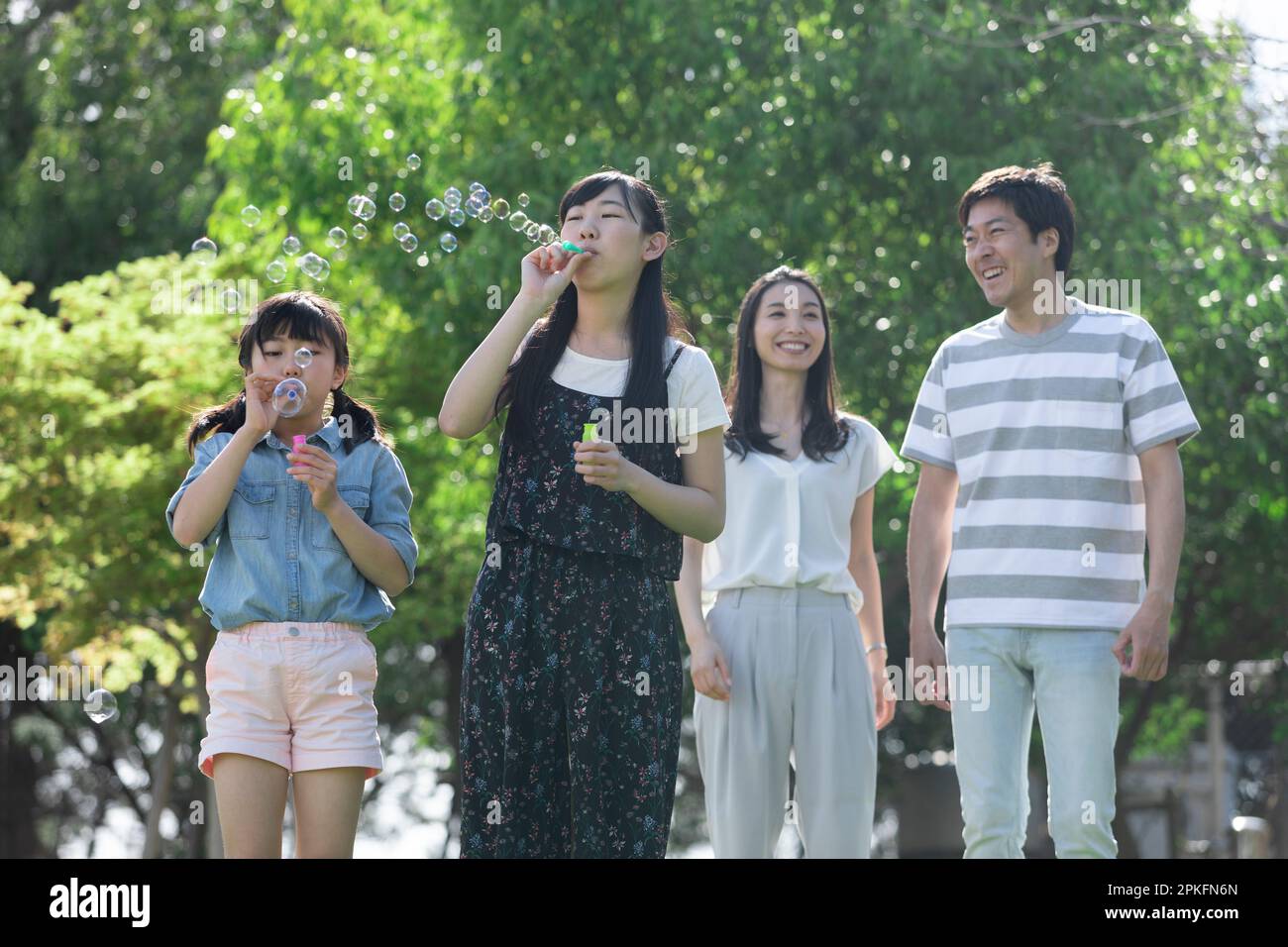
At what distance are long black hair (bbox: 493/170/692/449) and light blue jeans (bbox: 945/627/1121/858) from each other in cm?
123

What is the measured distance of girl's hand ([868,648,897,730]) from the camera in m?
5.36

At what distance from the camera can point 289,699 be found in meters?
4.07

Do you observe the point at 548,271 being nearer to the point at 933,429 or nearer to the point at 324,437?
the point at 324,437

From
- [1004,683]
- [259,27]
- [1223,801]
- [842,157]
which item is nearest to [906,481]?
[842,157]

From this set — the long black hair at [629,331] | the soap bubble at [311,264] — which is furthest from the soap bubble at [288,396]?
the soap bubble at [311,264]

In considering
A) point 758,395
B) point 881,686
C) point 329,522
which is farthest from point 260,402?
point 881,686

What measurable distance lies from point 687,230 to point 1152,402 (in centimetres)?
819

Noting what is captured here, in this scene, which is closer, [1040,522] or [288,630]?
[288,630]

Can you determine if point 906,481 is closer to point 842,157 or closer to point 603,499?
point 842,157

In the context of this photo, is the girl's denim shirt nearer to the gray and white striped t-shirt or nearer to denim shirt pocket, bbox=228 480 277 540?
denim shirt pocket, bbox=228 480 277 540

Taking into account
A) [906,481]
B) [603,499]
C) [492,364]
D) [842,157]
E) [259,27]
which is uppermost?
[259,27]

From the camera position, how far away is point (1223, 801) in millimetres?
25344

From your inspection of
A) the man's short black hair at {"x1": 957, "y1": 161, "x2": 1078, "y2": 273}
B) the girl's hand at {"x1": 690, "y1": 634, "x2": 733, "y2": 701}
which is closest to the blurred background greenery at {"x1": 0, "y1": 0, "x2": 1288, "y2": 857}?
the man's short black hair at {"x1": 957, "y1": 161, "x2": 1078, "y2": 273}
